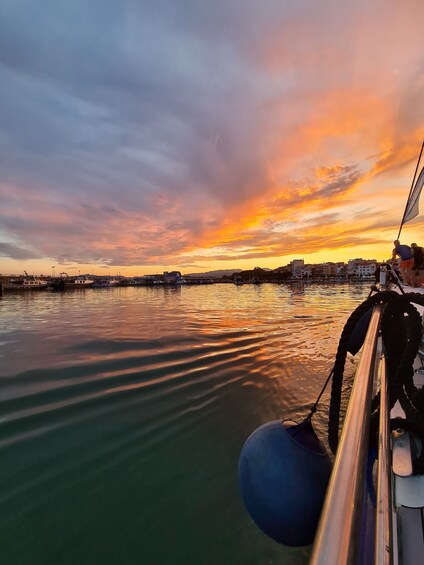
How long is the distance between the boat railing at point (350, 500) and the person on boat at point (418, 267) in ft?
32.9

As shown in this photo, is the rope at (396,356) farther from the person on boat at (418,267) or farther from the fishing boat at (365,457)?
the person on boat at (418,267)

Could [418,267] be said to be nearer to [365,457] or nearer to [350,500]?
[365,457]

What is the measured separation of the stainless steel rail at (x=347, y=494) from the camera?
723 millimetres

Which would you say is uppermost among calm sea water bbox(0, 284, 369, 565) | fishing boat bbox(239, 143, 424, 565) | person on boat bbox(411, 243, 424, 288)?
person on boat bbox(411, 243, 424, 288)

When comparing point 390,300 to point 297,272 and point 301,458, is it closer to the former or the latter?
point 301,458

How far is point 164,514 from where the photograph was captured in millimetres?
2980

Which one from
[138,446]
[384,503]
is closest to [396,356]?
[384,503]

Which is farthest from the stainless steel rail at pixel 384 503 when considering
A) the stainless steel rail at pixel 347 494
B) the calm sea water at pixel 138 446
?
the calm sea water at pixel 138 446

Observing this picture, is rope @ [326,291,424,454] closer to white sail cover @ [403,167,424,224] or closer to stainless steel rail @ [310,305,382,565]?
stainless steel rail @ [310,305,382,565]

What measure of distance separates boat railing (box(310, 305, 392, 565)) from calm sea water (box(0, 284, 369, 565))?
A: 2.01m

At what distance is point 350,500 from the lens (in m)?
0.88

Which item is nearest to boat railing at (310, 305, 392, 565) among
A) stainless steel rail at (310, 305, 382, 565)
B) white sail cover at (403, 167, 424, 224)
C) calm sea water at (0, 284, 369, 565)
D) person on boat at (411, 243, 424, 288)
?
stainless steel rail at (310, 305, 382, 565)

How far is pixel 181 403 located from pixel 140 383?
1300mm

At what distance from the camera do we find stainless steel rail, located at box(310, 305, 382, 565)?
28.5 inches
